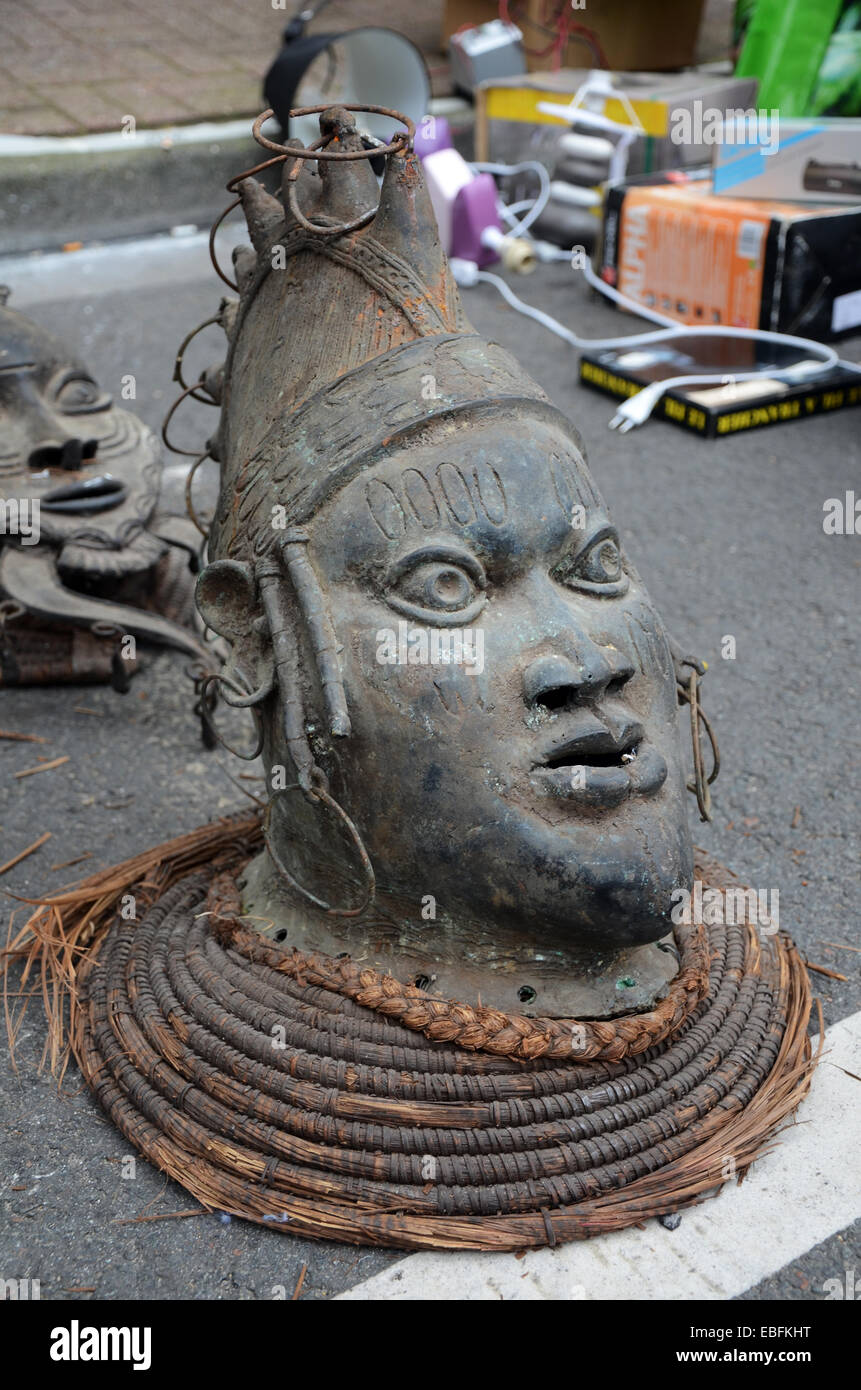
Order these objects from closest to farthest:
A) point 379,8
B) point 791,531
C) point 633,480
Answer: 1. point 791,531
2. point 633,480
3. point 379,8

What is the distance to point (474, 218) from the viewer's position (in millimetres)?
5711

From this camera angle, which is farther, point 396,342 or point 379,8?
point 379,8

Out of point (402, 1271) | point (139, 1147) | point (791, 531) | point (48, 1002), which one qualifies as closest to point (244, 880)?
point (48, 1002)

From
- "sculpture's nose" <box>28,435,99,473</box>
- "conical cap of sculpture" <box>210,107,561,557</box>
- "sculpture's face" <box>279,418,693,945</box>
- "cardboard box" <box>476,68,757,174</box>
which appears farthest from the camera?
"cardboard box" <box>476,68,757,174</box>

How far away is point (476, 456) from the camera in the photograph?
1956mm

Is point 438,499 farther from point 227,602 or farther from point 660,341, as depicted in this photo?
point 660,341

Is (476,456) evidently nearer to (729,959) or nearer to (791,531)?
(729,959)

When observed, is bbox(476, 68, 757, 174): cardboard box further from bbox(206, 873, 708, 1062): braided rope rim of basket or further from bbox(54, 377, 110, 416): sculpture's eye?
bbox(206, 873, 708, 1062): braided rope rim of basket

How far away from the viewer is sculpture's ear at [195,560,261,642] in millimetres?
2098

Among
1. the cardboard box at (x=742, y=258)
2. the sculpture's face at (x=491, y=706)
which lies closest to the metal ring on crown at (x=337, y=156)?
the sculpture's face at (x=491, y=706)

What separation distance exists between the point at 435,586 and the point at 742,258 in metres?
3.30

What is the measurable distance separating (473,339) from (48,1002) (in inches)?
49.7

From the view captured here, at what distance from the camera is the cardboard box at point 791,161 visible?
4910mm

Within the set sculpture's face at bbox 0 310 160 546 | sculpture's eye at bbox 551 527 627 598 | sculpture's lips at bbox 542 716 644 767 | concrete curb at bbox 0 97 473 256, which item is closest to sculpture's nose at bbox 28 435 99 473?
sculpture's face at bbox 0 310 160 546
